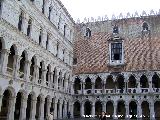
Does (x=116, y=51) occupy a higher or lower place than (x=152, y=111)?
higher

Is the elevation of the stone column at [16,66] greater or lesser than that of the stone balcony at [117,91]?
greater

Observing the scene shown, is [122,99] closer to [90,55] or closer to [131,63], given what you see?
[131,63]

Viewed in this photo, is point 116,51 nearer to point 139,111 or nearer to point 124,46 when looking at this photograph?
point 124,46

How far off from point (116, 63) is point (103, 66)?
1832mm

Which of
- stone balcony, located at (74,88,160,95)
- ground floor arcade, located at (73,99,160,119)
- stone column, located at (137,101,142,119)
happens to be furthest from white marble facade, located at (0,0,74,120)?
stone column, located at (137,101,142,119)

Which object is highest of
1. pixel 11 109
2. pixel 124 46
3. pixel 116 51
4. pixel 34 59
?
pixel 124 46

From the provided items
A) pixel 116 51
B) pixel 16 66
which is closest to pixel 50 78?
pixel 16 66

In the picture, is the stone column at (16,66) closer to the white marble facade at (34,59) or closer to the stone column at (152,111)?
the white marble facade at (34,59)

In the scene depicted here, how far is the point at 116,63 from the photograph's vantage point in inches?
1330

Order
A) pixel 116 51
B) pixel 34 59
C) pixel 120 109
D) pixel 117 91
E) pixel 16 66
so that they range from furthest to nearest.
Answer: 1. pixel 116 51
2. pixel 120 109
3. pixel 117 91
4. pixel 34 59
5. pixel 16 66

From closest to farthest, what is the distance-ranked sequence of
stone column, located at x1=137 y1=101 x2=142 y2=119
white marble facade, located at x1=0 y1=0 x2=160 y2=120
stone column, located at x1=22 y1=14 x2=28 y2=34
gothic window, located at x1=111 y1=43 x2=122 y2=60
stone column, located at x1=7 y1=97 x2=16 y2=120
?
1. stone column, located at x1=7 y1=97 x2=16 y2=120
2. white marble facade, located at x1=0 y1=0 x2=160 y2=120
3. stone column, located at x1=22 y1=14 x2=28 y2=34
4. stone column, located at x1=137 y1=101 x2=142 y2=119
5. gothic window, located at x1=111 y1=43 x2=122 y2=60

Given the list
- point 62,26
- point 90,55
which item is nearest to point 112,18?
point 90,55

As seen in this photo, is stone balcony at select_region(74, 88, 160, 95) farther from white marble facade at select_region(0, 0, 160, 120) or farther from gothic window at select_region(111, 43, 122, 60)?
gothic window at select_region(111, 43, 122, 60)

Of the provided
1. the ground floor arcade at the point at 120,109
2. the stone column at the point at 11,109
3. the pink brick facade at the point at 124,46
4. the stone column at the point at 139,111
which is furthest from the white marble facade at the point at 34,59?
the stone column at the point at 139,111
